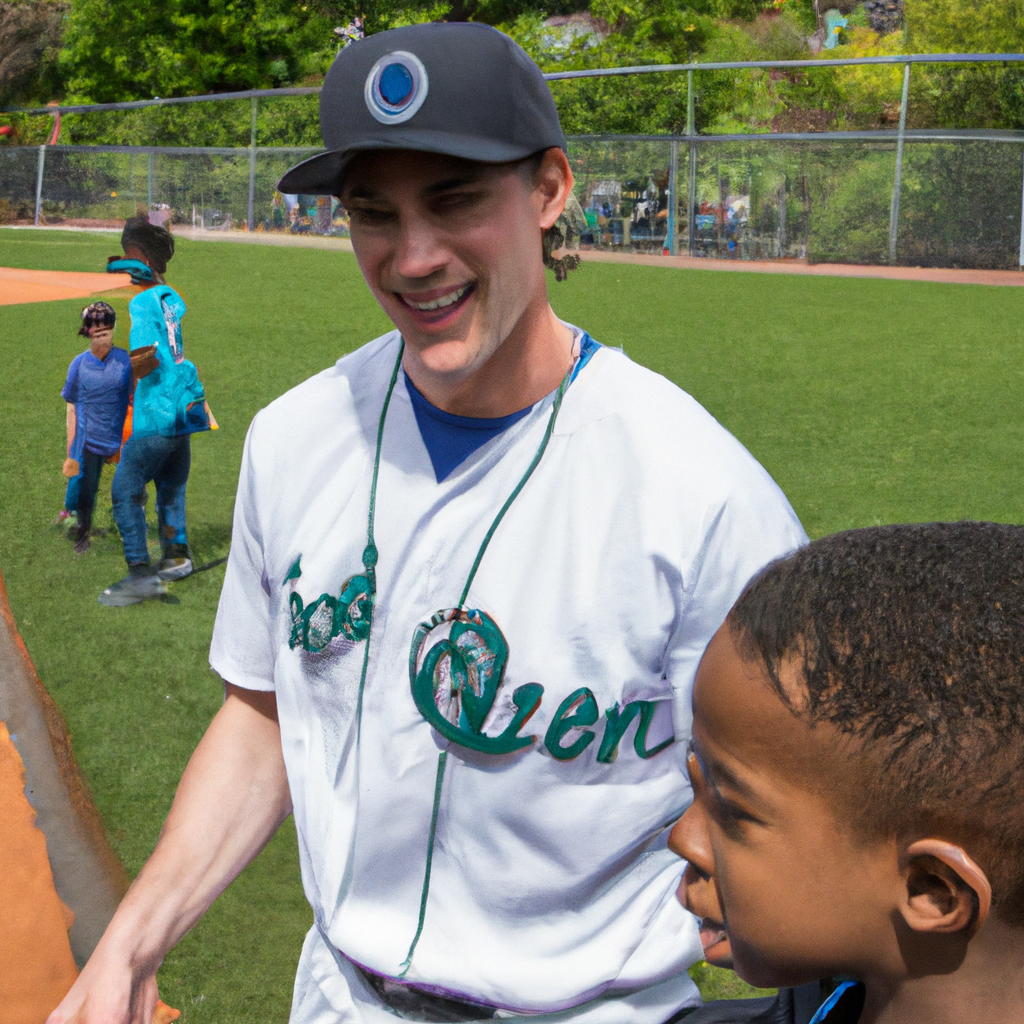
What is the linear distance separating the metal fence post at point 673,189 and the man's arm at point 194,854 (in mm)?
22249

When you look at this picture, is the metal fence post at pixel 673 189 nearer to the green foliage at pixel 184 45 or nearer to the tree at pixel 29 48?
the green foliage at pixel 184 45

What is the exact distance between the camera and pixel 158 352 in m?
6.48

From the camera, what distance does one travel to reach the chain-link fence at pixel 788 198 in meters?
21.8

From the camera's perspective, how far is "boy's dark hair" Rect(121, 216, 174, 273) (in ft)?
21.5

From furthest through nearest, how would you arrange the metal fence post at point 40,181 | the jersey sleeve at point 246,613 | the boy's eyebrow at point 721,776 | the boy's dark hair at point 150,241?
1. the metal fence post at point 40,181
2. the boy's dark hair at point 150,241
3. the jersey sleeve at point 246,613
4. the boy's eyebrow at point 721,776

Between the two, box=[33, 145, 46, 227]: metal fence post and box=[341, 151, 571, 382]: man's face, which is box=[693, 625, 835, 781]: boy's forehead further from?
box=[33, 145, 46, 227]: metal fence post

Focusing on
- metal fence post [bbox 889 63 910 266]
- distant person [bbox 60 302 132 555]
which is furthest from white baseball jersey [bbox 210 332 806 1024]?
metal fence post [bbox 889 63 910 266]

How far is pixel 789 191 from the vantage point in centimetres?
2286

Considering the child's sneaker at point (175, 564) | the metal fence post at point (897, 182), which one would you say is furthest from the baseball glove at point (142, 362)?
the metal fence post at point (897, 182)

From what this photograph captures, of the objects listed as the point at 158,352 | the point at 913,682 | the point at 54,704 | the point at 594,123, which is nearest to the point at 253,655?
the point at 913,682

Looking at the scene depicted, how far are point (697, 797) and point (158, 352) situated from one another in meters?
5.80

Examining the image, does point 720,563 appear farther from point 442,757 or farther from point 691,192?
point 691,192

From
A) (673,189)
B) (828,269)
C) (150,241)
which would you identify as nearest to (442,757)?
(150,241)

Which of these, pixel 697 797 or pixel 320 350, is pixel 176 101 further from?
pixel 697 797
